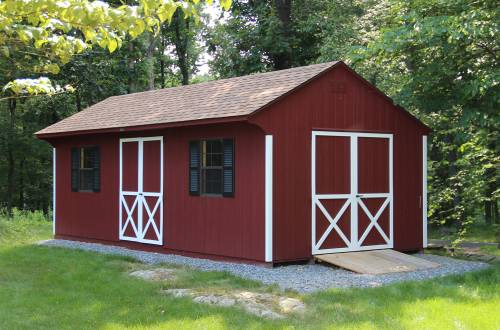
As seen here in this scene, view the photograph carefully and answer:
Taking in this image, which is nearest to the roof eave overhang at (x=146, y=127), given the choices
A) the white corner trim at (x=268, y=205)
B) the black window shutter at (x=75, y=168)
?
the black window shutter at (x=75, y=168)

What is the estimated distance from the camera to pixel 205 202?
36.6 ft

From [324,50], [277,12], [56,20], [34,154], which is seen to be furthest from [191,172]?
[34,154]

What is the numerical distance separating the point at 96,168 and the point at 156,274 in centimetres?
530

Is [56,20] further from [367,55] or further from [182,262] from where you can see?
[367,55]

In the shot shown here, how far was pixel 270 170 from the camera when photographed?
9.98 metres

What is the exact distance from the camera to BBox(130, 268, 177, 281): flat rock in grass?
29.1ft

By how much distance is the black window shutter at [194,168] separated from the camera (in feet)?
37.0

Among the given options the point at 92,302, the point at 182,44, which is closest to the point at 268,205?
the point at 92,302

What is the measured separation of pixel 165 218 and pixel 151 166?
3.59ft

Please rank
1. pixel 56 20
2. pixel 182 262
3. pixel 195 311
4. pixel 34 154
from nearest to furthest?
pixel 56 20 < pixel 195 311 < pixel 182 262 < pixel 34 154

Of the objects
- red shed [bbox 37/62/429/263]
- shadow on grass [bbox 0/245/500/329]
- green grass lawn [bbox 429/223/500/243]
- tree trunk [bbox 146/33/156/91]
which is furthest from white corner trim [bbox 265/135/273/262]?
tree trunk [bbox 146/33/156/91]

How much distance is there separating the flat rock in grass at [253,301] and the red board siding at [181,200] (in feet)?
7.80

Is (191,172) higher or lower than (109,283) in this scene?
higher

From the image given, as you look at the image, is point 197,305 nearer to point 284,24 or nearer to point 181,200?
point 181,200
